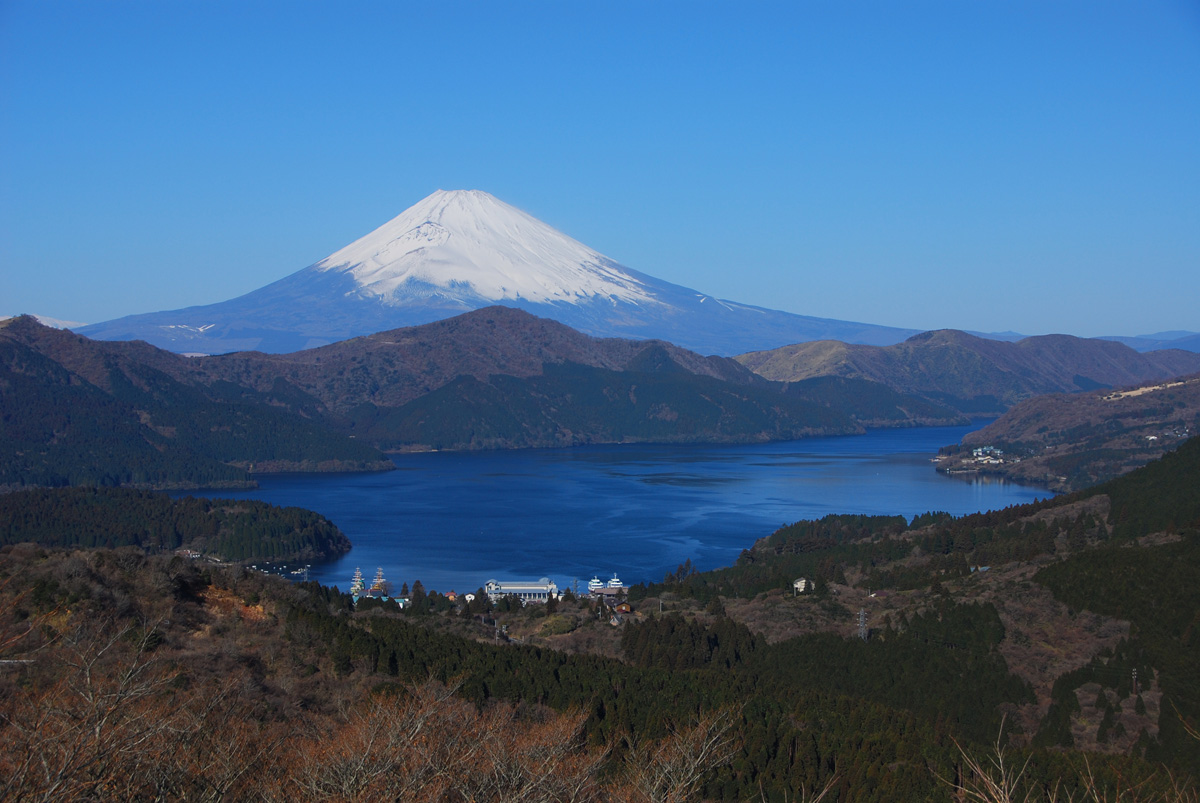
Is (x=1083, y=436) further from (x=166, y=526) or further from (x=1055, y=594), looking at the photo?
(x=166, y=526)

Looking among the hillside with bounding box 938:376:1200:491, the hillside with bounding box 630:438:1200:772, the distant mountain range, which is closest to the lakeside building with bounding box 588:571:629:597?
the hillside with bounding box 630:438:1200:772

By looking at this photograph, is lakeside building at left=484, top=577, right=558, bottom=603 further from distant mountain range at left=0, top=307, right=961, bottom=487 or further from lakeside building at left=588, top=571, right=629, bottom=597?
distant mountain range at left=0, top=307, right=961, bottom=487

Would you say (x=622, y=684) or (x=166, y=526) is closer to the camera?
(x=622, y=684)

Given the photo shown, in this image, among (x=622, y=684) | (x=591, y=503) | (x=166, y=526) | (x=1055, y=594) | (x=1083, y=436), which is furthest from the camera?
(x=1083, y=436)

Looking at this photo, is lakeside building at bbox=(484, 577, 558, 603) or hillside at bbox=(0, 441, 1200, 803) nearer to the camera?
hillside at bbox=(0, 441, 1200, 803)

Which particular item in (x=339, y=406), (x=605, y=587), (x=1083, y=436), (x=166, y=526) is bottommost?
(x=605, y=587)

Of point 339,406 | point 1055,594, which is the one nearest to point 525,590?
point 1055,594

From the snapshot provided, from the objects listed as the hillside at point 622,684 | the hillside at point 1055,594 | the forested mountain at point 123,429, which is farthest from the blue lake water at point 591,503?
the hillside at point 622,684
